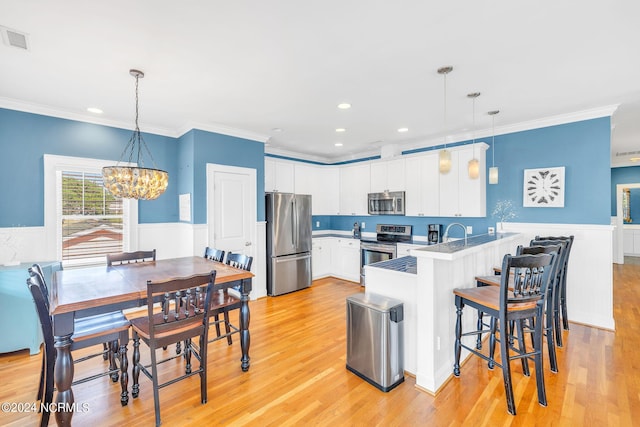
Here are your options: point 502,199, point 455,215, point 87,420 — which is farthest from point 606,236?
point 87,420

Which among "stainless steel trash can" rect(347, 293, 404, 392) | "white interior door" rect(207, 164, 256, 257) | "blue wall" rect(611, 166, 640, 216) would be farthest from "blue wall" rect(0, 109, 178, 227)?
"blue wall" rect(611, 166, 640, 216)

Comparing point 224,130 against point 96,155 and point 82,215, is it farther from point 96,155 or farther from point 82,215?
point 82,215

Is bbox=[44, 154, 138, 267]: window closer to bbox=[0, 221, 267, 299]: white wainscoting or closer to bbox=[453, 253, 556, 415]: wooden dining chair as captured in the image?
bbox=[0, 221, 267, 299]: white wainscoting

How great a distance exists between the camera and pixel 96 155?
396 cm

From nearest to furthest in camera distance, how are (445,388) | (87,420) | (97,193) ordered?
(87,420), (445,388), (97,193)

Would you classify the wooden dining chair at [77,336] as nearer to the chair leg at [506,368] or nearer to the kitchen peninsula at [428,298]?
the kitchen peninsula at [428,298]

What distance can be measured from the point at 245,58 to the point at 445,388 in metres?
3.19

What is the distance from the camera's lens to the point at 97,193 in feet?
13.2

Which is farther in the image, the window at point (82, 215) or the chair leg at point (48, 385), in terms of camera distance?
the window at point (82, 215)

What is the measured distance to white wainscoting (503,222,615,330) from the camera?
11.8ft

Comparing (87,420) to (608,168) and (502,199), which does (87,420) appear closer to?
(502,199)

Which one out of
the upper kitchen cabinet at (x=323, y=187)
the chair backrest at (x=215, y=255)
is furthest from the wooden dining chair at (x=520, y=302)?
the upper kitchen cabinet at (x=323, y=187)

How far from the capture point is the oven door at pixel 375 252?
515 cm

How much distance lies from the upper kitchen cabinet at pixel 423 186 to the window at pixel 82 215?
4437 mm
